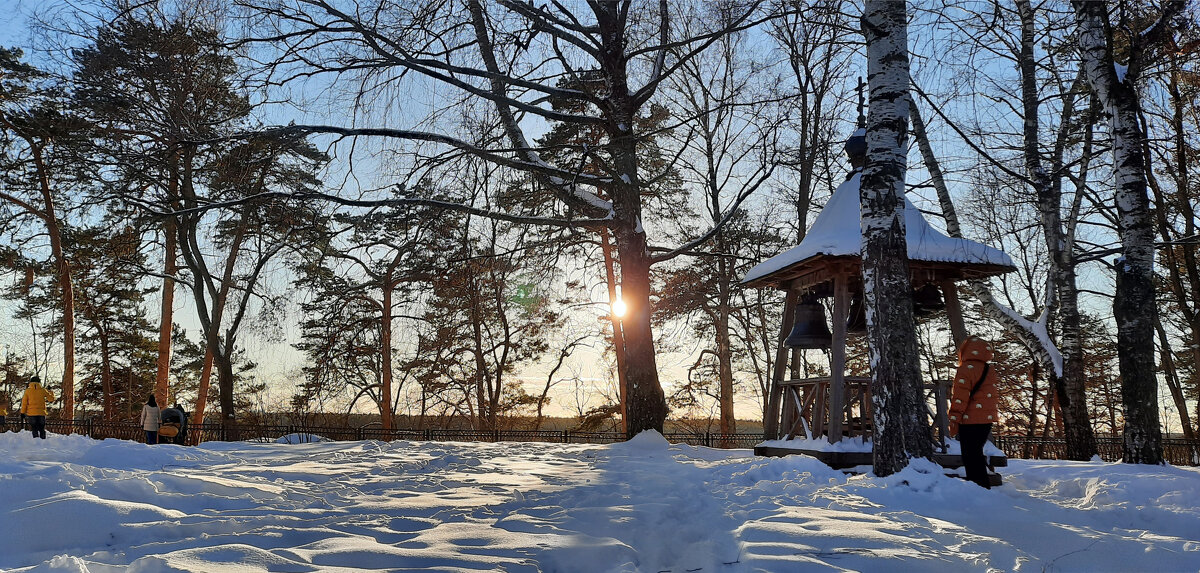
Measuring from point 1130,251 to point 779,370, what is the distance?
14.0ft

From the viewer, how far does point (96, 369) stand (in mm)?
33844

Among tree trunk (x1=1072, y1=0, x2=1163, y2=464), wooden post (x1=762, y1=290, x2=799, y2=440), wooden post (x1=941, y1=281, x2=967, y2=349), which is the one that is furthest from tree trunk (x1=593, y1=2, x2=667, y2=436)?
tree trunk (x1=1072, y1=0, x2=1163, y2=464)

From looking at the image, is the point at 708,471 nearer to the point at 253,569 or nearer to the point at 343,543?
the point at 343,543

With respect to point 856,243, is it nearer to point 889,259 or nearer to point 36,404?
point 889,259

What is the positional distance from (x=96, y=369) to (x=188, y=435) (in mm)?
18079

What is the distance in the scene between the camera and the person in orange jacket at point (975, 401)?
6434mm

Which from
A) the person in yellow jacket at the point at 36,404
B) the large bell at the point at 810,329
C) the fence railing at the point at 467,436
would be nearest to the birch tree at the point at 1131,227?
the large bell at the point at 810,329

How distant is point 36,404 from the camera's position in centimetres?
1459

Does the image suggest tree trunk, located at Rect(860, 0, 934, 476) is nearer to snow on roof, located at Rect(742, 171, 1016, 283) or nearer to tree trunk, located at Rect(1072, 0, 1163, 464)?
snow on roof, located at Rect(742, 171, 1016, 283)

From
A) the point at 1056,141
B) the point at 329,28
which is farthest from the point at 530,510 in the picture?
the point at 1056,141

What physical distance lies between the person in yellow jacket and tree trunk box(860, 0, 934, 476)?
51.8 ft

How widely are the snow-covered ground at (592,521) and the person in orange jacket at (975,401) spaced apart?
1.87 feet

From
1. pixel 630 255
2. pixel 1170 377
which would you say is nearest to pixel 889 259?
pixel 630 255

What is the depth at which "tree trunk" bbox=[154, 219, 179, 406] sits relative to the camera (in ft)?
64.6
